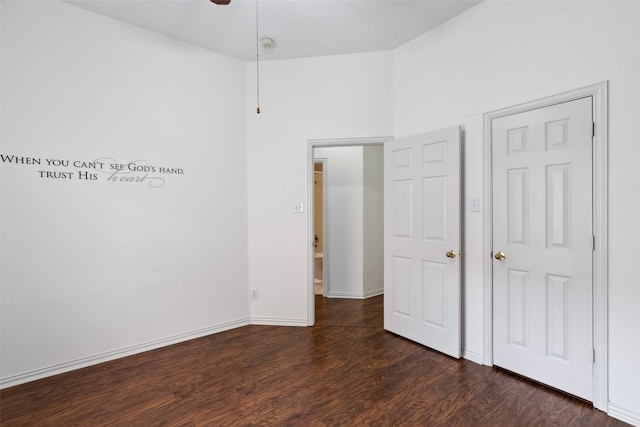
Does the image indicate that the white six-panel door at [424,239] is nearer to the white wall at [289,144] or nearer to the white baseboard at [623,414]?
the white wall at [289,144]

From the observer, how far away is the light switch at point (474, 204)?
2673 mm

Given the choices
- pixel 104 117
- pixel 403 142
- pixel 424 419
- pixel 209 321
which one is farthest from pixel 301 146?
pixel 424 419

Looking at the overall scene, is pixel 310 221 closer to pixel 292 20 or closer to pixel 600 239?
pixel 292 20

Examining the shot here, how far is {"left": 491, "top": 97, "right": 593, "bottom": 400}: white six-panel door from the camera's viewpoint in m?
2.08

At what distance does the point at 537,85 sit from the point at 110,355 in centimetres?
422

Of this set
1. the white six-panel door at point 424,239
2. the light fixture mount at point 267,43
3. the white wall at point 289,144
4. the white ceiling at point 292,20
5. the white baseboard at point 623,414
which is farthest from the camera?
the white wall at point 289,144

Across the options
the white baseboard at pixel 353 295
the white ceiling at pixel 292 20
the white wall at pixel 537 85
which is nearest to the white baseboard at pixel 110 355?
the white baseboard at pixel 353 295

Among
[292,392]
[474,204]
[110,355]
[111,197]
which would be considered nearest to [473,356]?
[474,204]

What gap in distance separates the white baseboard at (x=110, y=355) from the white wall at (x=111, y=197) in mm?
11

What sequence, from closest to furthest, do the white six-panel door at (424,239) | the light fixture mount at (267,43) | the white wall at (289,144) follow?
the white six-panel door at (424,239), the light fixture mount at (267,43), the white wall at (289,144)

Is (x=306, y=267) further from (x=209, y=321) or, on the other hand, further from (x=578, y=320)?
(x=578, y=320)

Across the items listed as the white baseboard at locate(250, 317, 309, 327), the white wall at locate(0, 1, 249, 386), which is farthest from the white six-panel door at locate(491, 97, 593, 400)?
the white wall at locate(0, 1, 249, 386)

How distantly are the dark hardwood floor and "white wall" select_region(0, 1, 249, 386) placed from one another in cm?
35

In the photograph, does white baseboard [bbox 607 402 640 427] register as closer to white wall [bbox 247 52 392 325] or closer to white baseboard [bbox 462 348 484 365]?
white baseboard [bbox 462 348 484 365]
